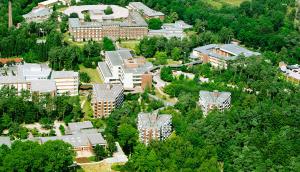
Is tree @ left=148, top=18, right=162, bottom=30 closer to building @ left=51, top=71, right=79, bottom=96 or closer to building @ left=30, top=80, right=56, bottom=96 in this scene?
building @ left=51, top=71, right=79, bottom=96

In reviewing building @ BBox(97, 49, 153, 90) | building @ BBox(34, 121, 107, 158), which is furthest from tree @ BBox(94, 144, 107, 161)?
building @ BBox(97, 49, 153, 90)

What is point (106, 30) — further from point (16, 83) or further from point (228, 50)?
point (16, 83)

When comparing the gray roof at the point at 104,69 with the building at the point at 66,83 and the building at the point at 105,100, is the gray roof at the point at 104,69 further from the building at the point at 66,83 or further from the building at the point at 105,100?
the building at the point at 105,100

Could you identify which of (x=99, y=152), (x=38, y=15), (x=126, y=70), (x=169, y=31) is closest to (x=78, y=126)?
(x=99, y=152)

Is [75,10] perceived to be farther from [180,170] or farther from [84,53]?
[180,170]

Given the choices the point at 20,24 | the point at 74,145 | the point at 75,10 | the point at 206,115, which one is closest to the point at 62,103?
the point at 74,145

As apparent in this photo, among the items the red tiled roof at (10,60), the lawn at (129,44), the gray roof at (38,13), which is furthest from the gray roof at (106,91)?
the gray roof at (38,13)
